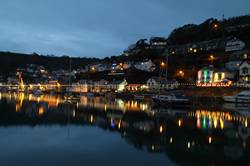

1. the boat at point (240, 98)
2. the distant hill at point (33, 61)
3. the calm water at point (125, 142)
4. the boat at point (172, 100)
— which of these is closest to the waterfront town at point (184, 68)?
the boat at point (240, 98)

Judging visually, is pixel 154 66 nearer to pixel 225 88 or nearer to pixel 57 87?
pixel 225 88

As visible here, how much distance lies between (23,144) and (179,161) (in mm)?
7619

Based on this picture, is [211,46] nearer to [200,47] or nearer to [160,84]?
[200,47]

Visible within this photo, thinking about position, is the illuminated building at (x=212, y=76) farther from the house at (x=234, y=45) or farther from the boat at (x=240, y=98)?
the house at (x=234, y=45)

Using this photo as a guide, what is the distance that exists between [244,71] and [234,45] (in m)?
15.3

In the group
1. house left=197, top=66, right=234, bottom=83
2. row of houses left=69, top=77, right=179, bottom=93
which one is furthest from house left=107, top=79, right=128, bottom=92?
house left=197, top=66, right=234, bottom=83

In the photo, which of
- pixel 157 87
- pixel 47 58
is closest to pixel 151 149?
pixel 157 87

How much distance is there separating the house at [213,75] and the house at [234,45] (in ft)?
40.2

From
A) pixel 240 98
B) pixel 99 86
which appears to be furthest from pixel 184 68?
pixel 99 86

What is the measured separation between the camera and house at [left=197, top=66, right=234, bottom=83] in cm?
4889

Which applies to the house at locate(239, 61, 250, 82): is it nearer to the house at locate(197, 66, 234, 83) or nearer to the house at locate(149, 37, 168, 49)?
the house at locate(197, 66, 234, 83)

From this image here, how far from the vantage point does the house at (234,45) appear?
59656mm

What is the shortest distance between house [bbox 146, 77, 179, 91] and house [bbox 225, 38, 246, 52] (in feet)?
Result: 47.7

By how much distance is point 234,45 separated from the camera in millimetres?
60562
